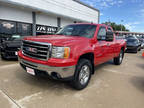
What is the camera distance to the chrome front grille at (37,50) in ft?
8.30

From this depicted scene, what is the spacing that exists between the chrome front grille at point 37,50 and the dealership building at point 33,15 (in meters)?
7.44

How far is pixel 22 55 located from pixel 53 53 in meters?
1.15

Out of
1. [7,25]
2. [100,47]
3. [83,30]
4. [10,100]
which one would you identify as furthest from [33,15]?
[10,100]

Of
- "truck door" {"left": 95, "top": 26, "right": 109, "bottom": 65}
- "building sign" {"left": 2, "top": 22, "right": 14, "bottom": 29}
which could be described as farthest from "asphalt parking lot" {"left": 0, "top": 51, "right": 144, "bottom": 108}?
"building sign" {"left": 2, "top": 22, "right": 14, "bottom": 29}

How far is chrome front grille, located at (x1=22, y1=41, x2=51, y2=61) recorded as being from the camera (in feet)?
8.30

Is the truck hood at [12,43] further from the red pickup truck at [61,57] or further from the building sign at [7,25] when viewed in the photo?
the building sign at [7,25]

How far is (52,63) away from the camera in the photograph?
7.91 ft

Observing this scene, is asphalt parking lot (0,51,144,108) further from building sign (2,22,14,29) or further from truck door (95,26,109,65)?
building sign (2,22,14,29)

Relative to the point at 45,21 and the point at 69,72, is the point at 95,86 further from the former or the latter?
the point at 45,21

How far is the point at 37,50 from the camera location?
2672 millimetres

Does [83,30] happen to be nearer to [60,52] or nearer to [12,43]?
[60,52]

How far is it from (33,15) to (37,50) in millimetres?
9815

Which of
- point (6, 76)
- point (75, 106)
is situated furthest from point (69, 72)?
point (6, 76)

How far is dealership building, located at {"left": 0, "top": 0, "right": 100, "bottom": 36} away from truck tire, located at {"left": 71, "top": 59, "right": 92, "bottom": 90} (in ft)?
27.8
